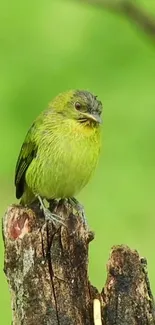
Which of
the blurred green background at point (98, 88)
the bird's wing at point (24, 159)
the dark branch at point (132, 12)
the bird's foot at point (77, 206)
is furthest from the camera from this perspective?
the blurred green background at point (98, 88)

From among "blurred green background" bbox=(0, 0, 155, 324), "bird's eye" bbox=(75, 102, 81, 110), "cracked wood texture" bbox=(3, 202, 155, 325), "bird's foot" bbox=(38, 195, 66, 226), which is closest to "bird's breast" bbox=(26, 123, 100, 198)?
"bird's eye" bbox=(75, 102, 81, 110)

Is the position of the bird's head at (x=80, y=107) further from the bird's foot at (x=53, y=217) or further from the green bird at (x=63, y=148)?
the bird's foot at (x=53, y=217)

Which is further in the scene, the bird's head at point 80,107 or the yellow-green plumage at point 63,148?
the yellow-green plumage at point 63,148

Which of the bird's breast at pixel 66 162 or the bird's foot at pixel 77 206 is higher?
the bird's breast at pixel 66 162

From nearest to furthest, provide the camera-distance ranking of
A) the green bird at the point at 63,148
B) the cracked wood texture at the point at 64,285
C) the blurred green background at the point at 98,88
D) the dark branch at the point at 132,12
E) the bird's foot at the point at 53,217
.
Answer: the cracked wood texture at the point at 64,285 → the bird's foot at the point at 53,217 → the green bird at the point at 63,148 → the dark branch at the point at 132,12 → the blurred green background at the point at 98,88

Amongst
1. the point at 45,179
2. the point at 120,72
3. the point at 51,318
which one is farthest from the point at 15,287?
the point at 120,72

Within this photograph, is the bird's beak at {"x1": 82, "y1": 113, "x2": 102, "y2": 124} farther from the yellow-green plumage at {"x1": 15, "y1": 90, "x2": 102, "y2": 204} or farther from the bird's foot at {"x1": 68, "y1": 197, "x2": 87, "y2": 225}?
the bird's foot at {"x1": 68, "y1": 197, "x2": 87, "y2": 225}

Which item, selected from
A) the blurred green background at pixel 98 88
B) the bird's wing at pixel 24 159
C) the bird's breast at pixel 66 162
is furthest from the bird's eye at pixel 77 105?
the blurred green background at pixel 98 88
